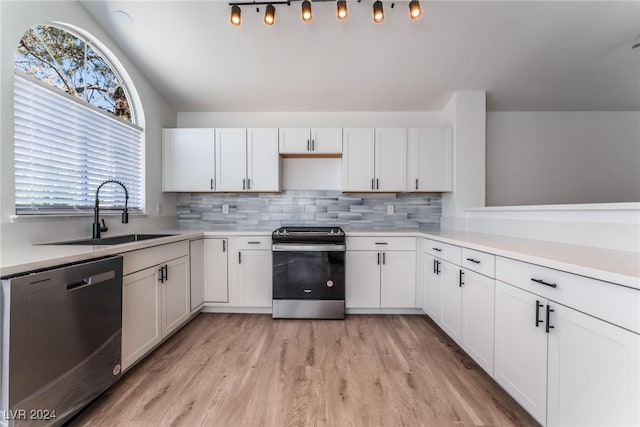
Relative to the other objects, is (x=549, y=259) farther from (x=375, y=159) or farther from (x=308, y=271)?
(x=375, y=159)

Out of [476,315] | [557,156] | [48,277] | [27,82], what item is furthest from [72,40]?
[557,156]

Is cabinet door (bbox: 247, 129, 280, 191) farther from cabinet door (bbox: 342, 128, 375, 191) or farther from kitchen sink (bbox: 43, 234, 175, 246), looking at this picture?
kitchen sink (bbox: 43, 234, 175, 246)

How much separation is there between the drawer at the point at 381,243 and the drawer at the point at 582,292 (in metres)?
1.34

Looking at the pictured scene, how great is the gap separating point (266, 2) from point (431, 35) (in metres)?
1.44

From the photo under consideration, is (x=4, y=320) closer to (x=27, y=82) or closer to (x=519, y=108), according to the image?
(x=27, y=82)

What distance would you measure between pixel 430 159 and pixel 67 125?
3325mm

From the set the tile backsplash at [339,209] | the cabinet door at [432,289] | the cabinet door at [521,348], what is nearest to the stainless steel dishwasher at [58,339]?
the tile backsplash at [339,209]

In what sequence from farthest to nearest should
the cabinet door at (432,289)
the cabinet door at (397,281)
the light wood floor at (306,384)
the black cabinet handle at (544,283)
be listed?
the cabinet door at (397,281) → the cabinet door at (432,289) → the light wood floor at (306,384) → the black cabinet handle at (544,283)

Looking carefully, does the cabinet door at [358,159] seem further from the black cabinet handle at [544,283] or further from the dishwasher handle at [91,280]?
the dishwasher handle at [91,280]

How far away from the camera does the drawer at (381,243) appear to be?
279 cm

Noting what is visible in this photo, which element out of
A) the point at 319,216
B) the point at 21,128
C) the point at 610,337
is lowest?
the point at 610,337

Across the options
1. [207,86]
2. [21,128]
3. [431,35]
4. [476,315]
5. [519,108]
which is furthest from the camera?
[519,108]

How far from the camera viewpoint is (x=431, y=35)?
7.55 ft

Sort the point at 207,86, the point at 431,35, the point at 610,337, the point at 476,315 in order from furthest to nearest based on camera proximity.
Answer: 1. the point at 207,86
2. the point at 431,35
3. the point at 476,315
4. the point at 610,337
